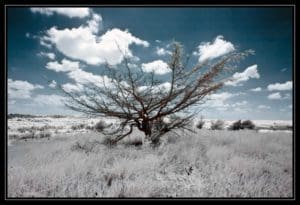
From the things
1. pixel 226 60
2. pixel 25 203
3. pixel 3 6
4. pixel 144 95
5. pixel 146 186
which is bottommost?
pixel 25 203

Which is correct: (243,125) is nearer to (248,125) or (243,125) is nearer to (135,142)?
(248,125)

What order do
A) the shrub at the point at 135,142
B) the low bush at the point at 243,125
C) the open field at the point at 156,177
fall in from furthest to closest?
1. the low bush at the point at 243,125
2. the shrub at the point at 135,142
3. the open field at the point at 156,177

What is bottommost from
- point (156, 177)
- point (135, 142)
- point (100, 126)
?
point (156, 177)

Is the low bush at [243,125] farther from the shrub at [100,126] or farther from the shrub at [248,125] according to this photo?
the shrub at [100,126]

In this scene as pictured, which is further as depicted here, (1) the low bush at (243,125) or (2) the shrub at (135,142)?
(1) the low bush at (243,125)

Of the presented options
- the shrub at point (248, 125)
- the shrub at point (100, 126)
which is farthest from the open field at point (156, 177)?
the shrub at point (248, 125)

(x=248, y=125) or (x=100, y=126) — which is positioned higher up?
(x=100, y=126)

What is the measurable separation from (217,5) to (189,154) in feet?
10.3

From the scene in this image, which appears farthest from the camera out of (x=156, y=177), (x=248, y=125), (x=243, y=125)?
(x=243, y=125)

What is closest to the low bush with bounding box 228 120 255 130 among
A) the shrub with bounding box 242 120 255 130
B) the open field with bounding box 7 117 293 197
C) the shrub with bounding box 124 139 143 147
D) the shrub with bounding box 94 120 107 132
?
the shrub with bounding box 242 120 255 130

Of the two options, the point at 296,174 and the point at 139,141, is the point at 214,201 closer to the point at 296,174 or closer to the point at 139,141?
the point at 296,174

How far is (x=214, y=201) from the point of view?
314 cm

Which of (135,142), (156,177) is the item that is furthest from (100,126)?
(156,177)

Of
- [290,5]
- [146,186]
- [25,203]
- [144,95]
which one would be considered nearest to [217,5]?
[290,5]
